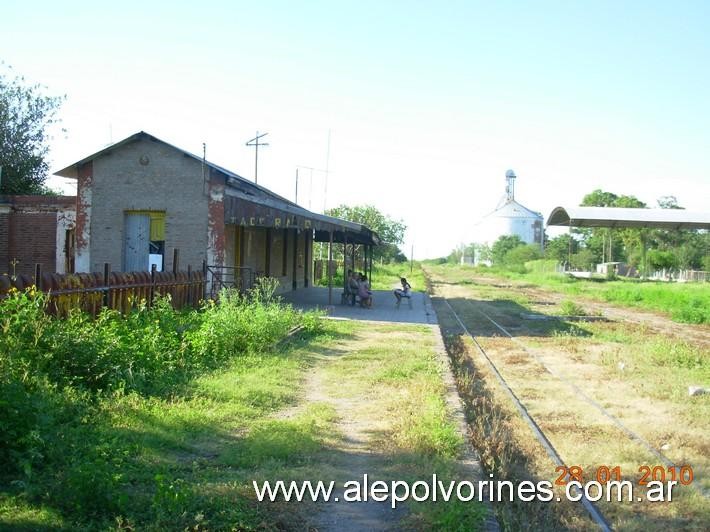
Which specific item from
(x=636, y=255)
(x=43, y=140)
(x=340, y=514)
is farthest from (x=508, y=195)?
(x=340, y=514)

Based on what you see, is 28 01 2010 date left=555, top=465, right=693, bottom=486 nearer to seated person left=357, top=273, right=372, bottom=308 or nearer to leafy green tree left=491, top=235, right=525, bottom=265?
seated person left=357, top=273, right=372, bottom=308

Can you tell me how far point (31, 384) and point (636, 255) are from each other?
6915cm

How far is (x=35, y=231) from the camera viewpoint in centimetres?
2175

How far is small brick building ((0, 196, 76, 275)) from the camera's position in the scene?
2161cm

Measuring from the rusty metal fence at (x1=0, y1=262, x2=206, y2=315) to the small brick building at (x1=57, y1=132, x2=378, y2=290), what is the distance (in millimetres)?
3966

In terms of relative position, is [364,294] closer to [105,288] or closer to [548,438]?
A: [105,288]

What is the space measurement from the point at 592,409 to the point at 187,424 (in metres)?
5.18

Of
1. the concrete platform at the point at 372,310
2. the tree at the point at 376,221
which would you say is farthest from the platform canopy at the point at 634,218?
the concrete platform at the point at 372,310

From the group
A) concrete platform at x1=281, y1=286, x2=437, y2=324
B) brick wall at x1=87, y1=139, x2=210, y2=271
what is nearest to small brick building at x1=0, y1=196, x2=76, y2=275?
brick wall at x1=87, y1=139, x2=210, y2=271

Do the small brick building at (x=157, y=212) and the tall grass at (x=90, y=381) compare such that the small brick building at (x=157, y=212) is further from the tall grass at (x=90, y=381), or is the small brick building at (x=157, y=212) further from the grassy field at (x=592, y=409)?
the tall grass at (x=90, y=381)

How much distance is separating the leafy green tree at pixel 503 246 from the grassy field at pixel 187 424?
8412 cm

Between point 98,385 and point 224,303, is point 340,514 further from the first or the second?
point 224,303

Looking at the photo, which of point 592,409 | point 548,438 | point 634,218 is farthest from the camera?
point 634,218

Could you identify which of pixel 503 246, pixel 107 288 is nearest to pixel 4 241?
pixel 107 288
